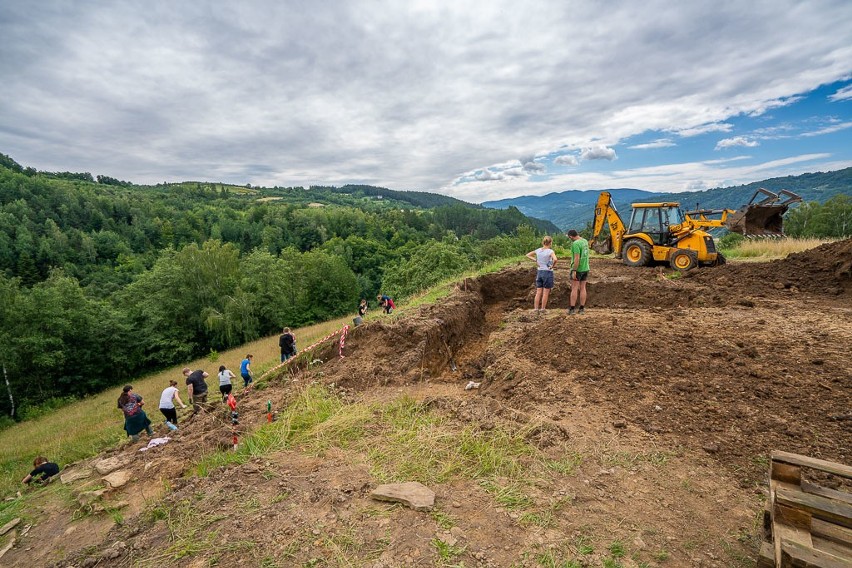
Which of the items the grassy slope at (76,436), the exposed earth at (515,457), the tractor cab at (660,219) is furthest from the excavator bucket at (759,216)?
the grassy slope at (76,436)

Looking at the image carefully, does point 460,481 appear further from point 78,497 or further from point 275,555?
point 78,497

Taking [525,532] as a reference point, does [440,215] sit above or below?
above

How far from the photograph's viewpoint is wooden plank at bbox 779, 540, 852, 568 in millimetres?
1863

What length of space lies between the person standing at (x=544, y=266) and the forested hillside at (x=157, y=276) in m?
25.2

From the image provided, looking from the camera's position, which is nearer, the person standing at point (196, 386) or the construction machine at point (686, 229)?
the person standing at point (196, 386)

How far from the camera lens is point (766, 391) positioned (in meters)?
4.26

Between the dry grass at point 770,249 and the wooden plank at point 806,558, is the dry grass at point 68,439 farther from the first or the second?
the dry grass at point 770,249

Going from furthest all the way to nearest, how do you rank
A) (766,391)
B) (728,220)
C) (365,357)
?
(728,220) < (365,357) < (766,391)

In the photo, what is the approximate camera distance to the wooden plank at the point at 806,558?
186cm

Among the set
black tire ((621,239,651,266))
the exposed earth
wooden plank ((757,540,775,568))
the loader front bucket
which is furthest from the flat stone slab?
the loader front bucket

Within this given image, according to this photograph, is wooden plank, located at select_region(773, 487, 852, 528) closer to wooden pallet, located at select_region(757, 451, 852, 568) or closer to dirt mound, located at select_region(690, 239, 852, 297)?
wooden pallet, located at select_region(757, 451, 852, 568)

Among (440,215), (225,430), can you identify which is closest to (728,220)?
(225,430)

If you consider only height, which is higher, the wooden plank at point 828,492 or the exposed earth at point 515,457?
the wooden plank at point 828,492

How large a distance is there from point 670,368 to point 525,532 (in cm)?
346
